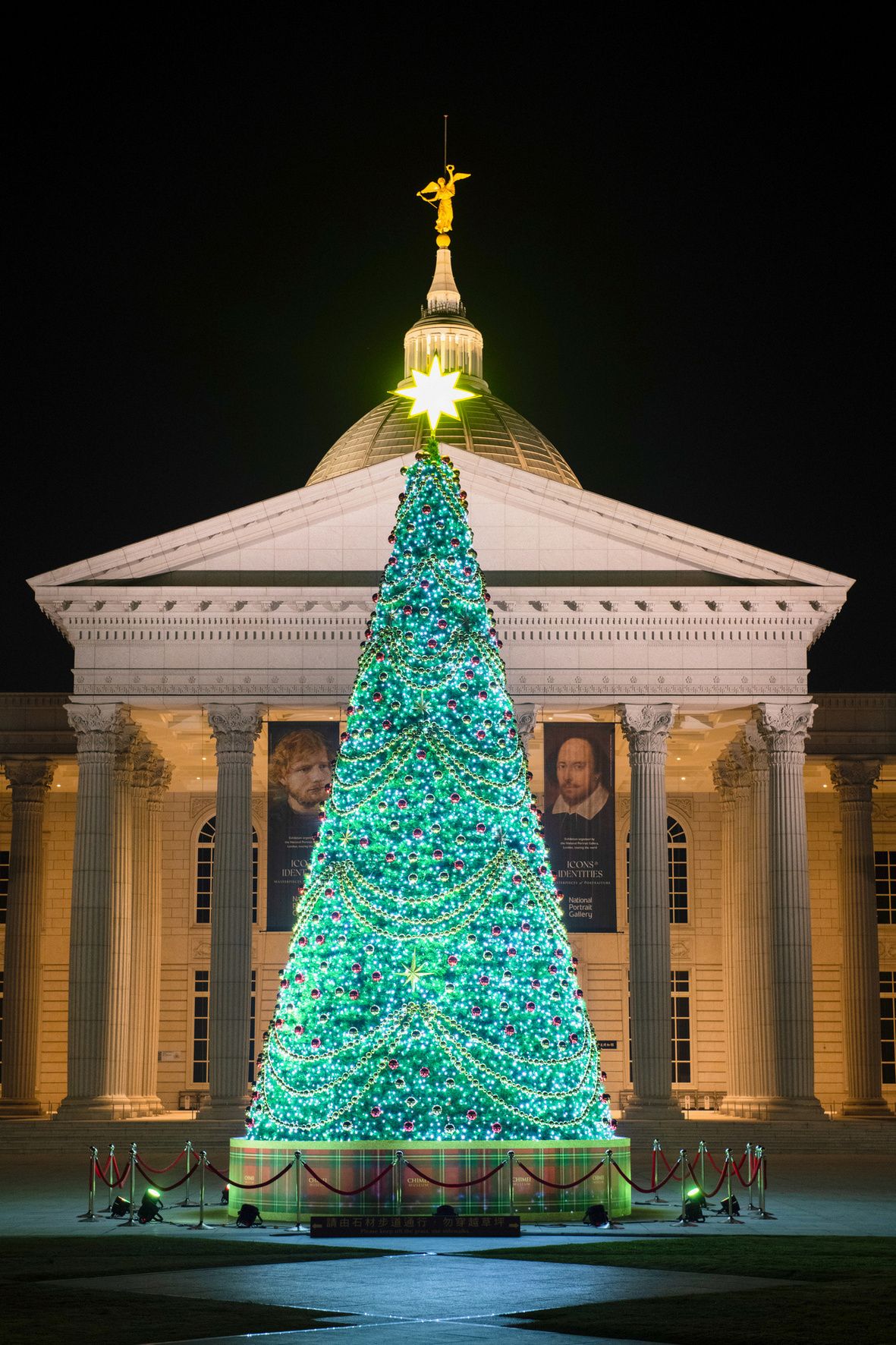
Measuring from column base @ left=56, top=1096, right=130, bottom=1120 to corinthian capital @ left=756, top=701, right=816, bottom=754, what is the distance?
1727cm

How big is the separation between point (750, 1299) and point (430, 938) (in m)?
7.43

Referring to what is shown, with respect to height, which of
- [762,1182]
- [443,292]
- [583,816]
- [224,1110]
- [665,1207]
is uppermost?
[443,292]

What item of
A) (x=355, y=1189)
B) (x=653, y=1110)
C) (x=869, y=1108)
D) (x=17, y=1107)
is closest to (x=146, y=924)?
(x=17, y=1107)

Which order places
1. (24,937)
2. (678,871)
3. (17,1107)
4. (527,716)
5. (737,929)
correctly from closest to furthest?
(527,716) < (737,929) < (17,1107) < (24,937) < (678,871)

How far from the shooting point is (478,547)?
42.7m

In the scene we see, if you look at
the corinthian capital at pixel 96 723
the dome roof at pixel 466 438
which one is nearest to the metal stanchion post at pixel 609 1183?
the corinthian capital at pixel 96 723

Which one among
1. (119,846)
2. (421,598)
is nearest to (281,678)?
(119,846)

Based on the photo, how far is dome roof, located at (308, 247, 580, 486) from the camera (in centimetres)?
6306

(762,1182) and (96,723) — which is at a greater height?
(96,723)

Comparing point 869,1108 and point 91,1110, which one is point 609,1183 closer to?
point 91,1110

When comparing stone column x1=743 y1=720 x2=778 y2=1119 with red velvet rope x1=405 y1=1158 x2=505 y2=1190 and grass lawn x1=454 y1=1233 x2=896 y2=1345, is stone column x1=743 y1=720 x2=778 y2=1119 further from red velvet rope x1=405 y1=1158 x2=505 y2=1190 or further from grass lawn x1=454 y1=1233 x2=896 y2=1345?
grass lawn x1=454 y1=1233 x2=896 y2=1345

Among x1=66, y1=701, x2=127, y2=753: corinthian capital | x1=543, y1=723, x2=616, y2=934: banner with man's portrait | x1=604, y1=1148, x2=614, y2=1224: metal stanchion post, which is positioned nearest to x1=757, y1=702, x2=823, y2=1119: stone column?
x1=543, y1=723, x2=616, y2=934: banner with man's portrait

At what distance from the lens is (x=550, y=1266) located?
1656 cm

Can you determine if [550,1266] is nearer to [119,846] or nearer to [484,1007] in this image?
[484,1007]
